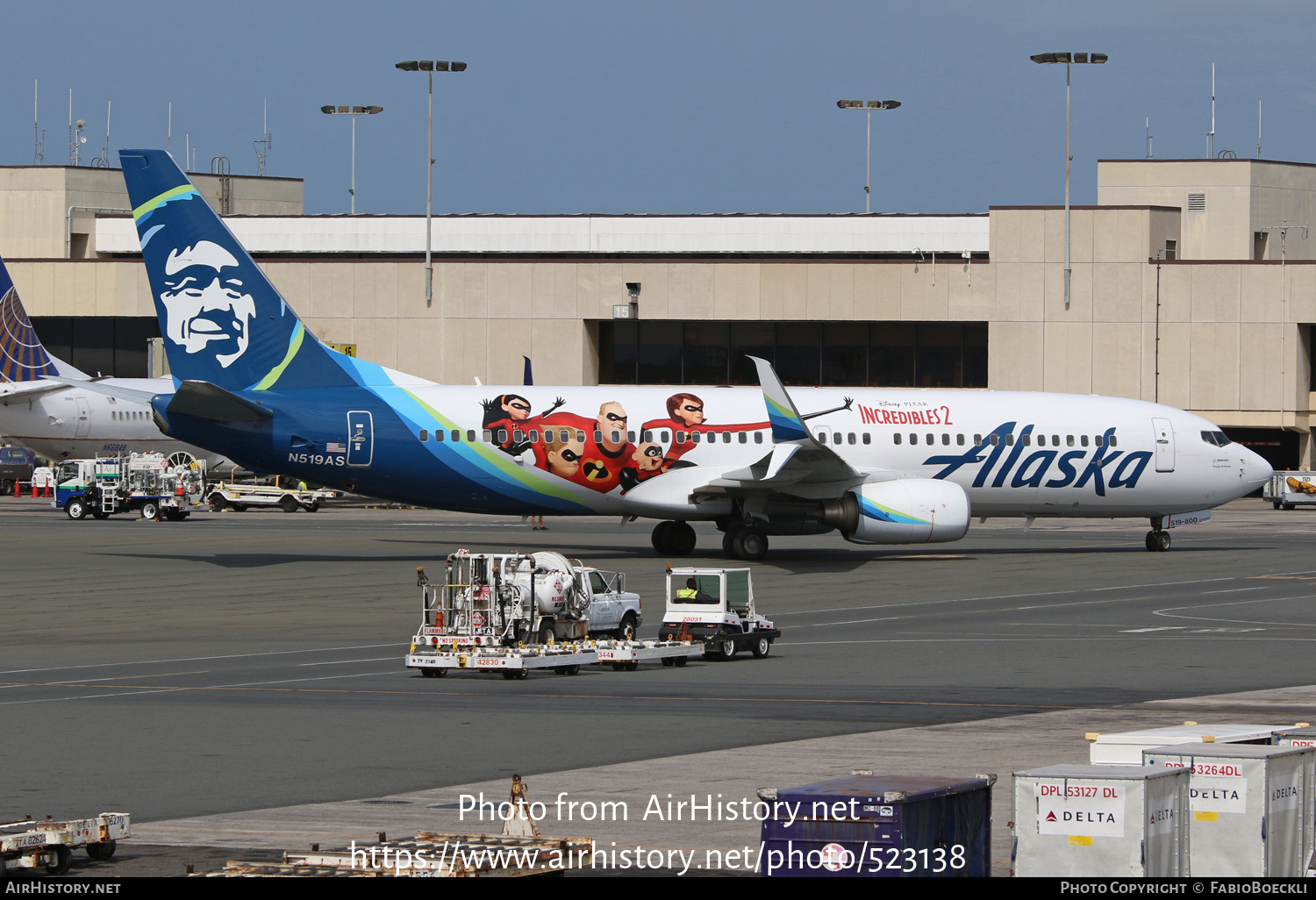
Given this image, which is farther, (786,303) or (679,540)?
(786,303)

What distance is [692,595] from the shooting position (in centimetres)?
2675

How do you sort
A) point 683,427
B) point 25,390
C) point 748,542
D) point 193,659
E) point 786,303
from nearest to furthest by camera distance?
point 193,659 → point 748,542 → point 683,427 → point 25,390 → point 786,303

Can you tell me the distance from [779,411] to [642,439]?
151 inches

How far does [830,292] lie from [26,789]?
6850 cm

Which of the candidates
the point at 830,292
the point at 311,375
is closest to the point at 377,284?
the point at 830,292

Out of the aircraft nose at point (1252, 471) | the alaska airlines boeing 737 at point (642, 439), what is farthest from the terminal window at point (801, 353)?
the alaska airlines boeing 737 at point (642, 439)

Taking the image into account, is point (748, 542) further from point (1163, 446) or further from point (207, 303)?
point (207, 303)

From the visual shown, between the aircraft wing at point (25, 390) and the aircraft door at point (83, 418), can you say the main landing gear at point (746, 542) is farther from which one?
the aircraft door at point (83, 418)

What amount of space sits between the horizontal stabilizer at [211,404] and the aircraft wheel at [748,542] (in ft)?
39.9

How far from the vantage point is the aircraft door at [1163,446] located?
149ft

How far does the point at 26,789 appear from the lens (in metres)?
15.5

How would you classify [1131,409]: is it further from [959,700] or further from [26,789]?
[26,789]

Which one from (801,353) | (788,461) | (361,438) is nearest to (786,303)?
(801,353)

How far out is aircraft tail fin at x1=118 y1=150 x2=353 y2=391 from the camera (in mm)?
40656
